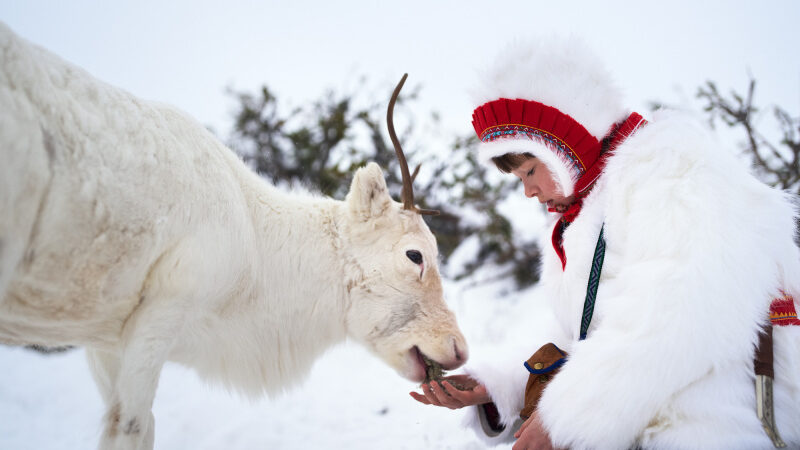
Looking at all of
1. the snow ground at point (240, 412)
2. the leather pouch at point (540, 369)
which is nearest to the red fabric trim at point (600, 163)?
the leather pouch at point (540, 369)

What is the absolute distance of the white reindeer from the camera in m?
1.80

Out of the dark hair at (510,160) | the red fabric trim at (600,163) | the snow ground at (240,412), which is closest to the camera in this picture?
the red fabric trim at (600,163)

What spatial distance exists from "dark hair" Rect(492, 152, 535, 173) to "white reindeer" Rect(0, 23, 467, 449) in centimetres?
72

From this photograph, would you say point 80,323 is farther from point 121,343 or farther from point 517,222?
point 517,222

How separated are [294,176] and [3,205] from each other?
18.9ft

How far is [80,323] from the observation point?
2102 millimetres

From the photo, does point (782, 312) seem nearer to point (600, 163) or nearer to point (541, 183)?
point (600, 163)

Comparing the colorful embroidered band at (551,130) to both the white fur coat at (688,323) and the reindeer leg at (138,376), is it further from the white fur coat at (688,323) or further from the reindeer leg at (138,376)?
the reindeer leg at (138,376)

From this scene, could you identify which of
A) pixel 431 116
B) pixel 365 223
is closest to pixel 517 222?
pixel 431 116

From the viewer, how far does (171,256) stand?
2105mm

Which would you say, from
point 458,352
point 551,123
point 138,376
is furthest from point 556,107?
point 138,376

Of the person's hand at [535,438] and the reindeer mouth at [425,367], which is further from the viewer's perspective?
the reindeer mouth at [425,367]

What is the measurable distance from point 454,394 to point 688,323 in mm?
1156

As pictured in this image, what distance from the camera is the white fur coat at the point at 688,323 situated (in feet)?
5.12
